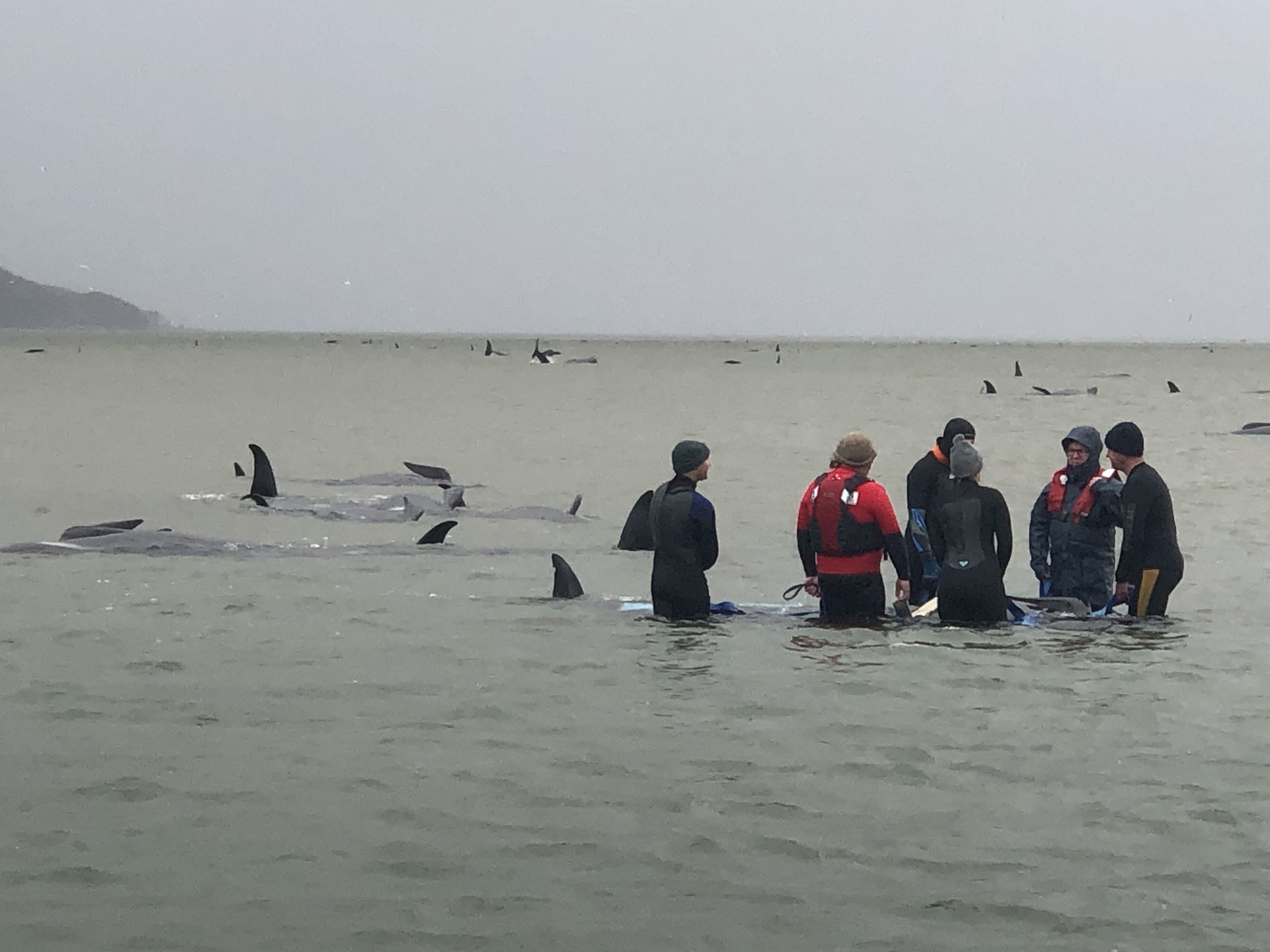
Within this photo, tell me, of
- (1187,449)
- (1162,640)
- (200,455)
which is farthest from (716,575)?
(1187,449)

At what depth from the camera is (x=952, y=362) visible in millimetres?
176625

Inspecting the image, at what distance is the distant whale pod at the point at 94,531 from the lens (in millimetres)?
22391

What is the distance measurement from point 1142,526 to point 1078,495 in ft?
2.65

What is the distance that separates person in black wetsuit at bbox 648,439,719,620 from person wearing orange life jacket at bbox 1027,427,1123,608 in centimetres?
320

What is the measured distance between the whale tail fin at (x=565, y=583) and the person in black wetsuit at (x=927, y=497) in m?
3.96

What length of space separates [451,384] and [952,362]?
85984 millimetres

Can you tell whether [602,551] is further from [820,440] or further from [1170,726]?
[820,440]

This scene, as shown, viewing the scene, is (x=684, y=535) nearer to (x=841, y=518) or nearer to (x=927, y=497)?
(x=841, y=518)

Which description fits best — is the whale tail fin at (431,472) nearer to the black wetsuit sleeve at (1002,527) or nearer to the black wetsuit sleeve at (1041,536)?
the black wetsuit sleeve at (1041,536)

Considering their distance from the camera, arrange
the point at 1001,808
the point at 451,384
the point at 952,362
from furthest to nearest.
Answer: the point at 952,362 < the point at 451,384 < the point at 1001,808

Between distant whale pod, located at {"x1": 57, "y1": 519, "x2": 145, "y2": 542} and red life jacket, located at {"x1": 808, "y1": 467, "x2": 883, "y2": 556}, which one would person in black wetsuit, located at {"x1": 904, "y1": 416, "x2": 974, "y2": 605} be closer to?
red life jacket, located at {"x1": 808, "y1": 467, "x2": 883, "y2": 556}

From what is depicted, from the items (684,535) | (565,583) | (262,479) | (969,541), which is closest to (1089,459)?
(969,541)

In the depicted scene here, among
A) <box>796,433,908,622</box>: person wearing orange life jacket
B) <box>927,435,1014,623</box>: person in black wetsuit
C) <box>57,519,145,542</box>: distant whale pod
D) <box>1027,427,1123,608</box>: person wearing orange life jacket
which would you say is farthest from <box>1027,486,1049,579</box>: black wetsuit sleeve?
<box>57,519,145,542</box>: distant whale pod

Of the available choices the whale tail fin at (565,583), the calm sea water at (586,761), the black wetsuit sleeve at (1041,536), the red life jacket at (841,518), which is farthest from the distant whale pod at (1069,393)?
the red life jacket at (841,518)
